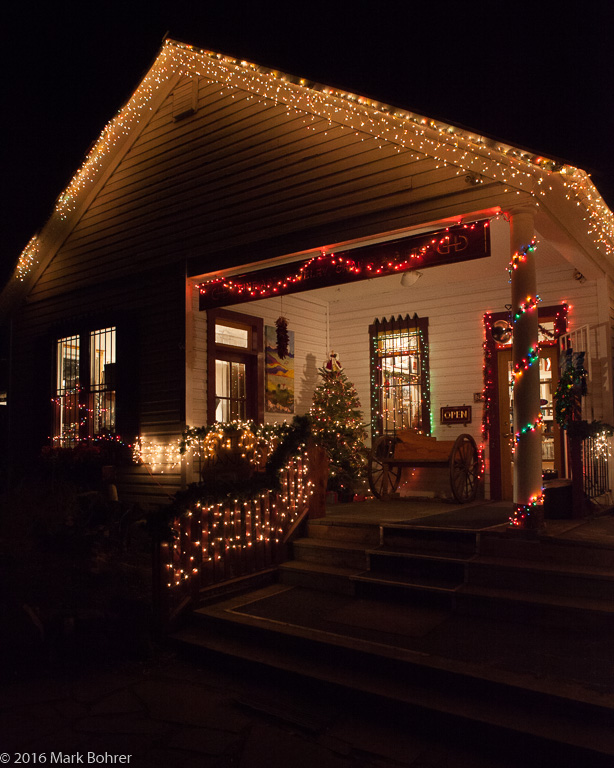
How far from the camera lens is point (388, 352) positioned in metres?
10.8

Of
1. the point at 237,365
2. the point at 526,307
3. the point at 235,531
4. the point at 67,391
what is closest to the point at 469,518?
the point at 526,307

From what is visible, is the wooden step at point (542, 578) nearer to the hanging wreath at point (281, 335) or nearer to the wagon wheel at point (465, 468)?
the wagon wheel at point (465, 468)

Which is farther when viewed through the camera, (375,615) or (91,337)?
(91,337)

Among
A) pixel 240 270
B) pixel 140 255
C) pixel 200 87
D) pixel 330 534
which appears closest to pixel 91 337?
pixel 140 255

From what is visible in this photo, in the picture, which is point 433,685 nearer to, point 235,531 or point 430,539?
point 430,539

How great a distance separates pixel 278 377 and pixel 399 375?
6.78ft

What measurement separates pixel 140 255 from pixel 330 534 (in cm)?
577

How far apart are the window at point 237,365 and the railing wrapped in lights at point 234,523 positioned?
81.3 inches

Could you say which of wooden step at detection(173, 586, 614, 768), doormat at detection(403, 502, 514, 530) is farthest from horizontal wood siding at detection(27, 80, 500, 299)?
wooden step at detection(173, 586, 614, 768)

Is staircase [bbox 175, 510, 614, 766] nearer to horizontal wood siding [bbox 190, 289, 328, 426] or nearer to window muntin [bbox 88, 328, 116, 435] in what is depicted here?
horizontal wood siding [bbox 190, 289, 328, 426]

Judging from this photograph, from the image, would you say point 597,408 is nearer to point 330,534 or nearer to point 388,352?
point 388,352

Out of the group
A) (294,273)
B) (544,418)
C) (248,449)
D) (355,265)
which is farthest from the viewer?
(544,418)

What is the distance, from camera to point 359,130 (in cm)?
782

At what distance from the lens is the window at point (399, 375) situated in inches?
404
